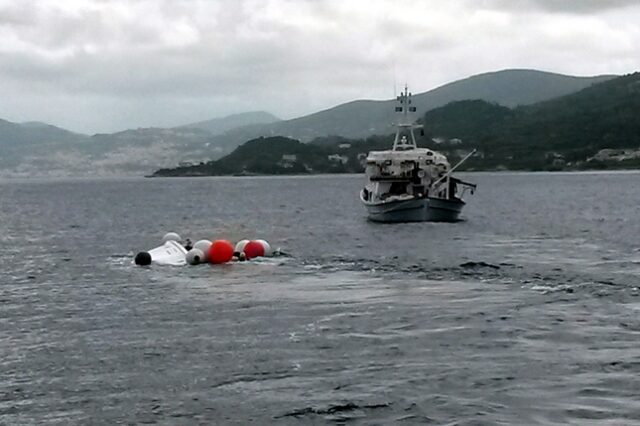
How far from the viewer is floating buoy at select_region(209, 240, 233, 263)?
4491 centimetres

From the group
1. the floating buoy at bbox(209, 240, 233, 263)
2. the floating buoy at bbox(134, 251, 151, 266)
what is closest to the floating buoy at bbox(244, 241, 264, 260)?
the floating buoy at bbox(209, 240, 233, 263)

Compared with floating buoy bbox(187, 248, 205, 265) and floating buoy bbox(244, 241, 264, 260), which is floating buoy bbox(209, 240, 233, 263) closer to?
floating buoy bbox(187, 248, 205, 265)

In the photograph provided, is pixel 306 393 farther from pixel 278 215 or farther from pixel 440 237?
pixel 278 215

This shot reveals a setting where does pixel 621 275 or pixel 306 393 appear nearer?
pixel 306 393

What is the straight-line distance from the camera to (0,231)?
8256 centimetres

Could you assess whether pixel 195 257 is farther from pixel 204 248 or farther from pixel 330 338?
pixel 330 338

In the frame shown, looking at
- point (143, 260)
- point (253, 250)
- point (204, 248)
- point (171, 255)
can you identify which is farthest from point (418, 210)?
point (143, 260)

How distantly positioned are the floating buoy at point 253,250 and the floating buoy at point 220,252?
2146 mm

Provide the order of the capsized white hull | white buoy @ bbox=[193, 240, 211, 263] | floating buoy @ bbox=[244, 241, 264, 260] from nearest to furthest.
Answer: white buoy @ bbox=[193, 240, 211, 263] → the capsized white hull → floating buoy @ bbox=[244, 241, 264, 260]

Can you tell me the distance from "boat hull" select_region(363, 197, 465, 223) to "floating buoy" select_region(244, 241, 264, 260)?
87.2 feet

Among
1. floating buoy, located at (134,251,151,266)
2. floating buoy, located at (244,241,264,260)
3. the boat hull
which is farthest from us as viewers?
the boat hull

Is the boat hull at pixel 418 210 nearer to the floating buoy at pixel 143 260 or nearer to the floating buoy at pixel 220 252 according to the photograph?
the floating buoy at pixel 220 252

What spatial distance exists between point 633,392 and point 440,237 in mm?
43657

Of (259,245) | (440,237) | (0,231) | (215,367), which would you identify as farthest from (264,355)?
(0,231)
